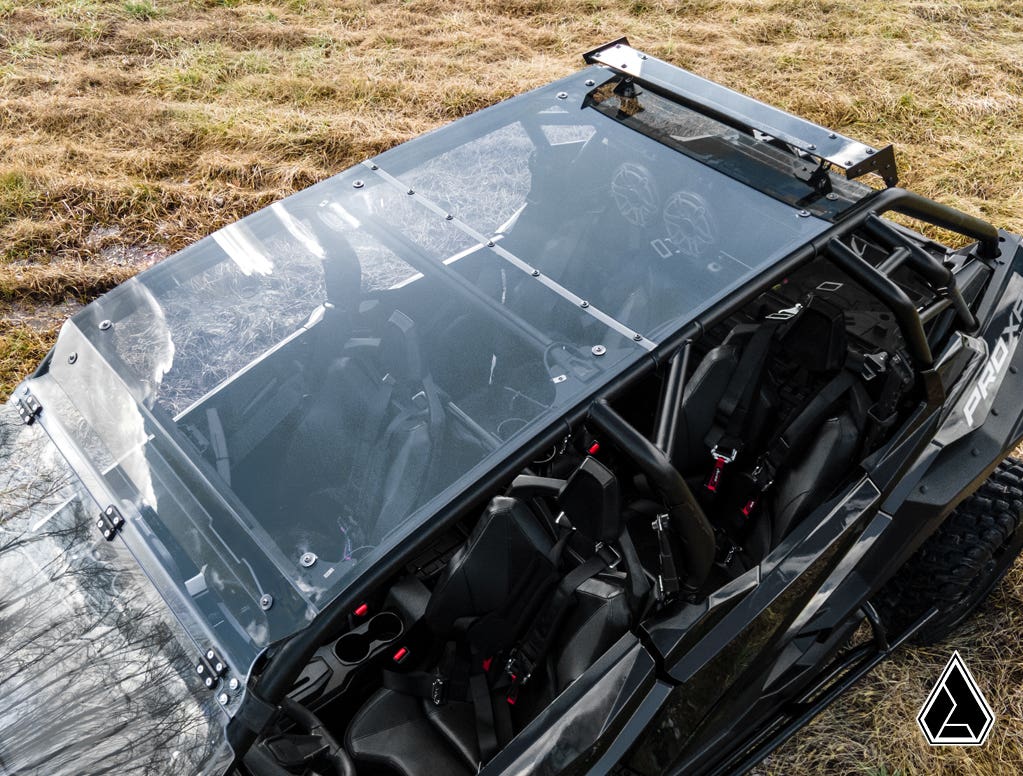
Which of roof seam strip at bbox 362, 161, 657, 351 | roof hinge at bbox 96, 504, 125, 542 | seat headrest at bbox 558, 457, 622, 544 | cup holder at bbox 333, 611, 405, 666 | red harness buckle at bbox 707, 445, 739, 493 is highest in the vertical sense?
roof seam strip at bbox 362, 161, 657, 351

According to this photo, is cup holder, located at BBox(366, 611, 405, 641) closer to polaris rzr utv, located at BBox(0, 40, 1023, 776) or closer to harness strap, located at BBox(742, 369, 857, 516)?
polaris rzr utv, located at BBox(0, 40, 1023, 776)

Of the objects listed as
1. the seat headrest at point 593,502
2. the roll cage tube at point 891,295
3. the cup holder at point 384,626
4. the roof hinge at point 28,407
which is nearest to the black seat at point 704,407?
the roll cage tube at point 891,295

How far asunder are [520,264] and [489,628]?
0.99 meters

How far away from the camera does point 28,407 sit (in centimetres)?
233

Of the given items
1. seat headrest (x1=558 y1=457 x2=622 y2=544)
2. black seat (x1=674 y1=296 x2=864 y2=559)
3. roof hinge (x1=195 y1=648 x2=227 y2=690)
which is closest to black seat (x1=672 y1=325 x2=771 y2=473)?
black seat (x1=674 y1=296 x2=864 y2=559)

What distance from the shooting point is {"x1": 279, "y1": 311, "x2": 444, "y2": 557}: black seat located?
189 centimetres

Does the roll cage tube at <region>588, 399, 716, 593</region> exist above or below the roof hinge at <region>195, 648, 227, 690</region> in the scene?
above

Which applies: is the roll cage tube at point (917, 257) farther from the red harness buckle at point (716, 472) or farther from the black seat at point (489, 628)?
the black seat at point (489, 628)

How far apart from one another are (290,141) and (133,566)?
3.97 metres

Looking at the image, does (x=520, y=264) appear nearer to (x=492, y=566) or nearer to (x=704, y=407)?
(x=704, y=407)

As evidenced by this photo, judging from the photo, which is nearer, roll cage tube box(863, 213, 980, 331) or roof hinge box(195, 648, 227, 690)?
Result: roof hinge box(195, 648, 227, 690)

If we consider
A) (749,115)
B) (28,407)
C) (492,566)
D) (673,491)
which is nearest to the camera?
(673,491)

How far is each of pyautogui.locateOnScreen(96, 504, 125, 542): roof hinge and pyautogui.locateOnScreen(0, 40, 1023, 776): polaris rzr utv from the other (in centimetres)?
1

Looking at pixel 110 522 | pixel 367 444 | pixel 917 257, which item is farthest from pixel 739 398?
pixel 110 522
